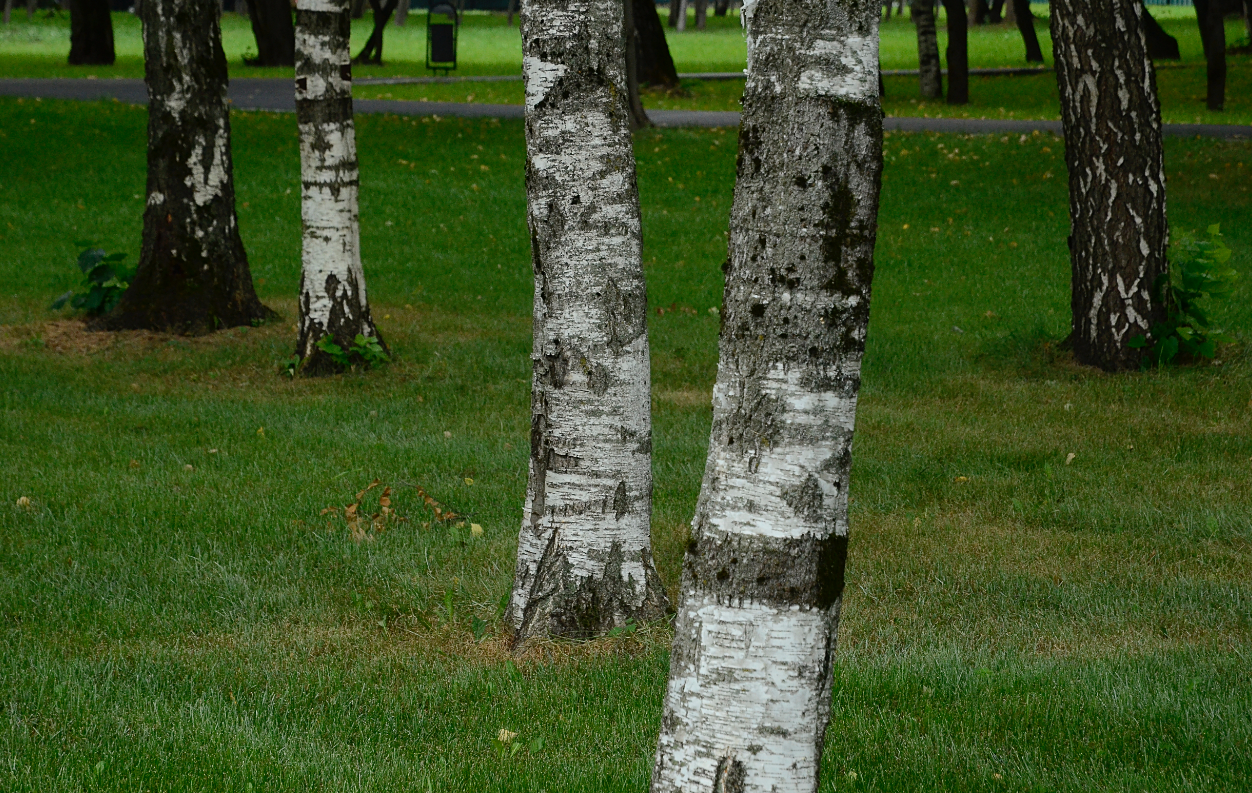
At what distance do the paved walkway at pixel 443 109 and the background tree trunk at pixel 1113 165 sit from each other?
11501 mm

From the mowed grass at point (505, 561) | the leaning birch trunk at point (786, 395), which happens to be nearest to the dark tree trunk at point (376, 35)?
the mowed grass at point (505, 561)

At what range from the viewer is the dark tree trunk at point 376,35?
37.3 m

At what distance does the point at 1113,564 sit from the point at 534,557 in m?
2.46

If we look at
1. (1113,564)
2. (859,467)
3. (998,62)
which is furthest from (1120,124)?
(998,62)

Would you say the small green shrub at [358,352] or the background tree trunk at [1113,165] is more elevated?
the background tree trunk at [1113,165]

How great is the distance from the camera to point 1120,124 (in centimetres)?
818

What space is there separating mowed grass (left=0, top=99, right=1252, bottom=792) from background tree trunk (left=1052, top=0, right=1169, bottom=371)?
46cm

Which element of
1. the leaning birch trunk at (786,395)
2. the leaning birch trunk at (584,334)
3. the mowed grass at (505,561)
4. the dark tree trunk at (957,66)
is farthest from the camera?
the dark tree trunk at (957,66)

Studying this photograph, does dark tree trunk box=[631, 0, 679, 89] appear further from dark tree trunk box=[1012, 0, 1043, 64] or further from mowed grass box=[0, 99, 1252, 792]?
mowed grass box=[0, 99, 1252, 792]

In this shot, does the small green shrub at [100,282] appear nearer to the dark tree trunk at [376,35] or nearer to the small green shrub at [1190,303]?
the small green shrub at [1190,303]

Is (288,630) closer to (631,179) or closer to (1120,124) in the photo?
(631,179)

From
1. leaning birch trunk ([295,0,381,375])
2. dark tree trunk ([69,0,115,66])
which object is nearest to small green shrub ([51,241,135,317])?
leaning birch trunk ([295,0,381,375])

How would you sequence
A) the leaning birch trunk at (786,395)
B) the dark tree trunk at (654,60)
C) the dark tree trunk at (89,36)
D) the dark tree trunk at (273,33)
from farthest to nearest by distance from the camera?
the dark tree trunk at (273,33)
the dark tree trunk at (89,36)
the dark tree trunk at (654,60)
the leaning birch trunk at (786,395)

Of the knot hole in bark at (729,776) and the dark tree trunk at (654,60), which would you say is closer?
the knot hole in bark at (729,776)
